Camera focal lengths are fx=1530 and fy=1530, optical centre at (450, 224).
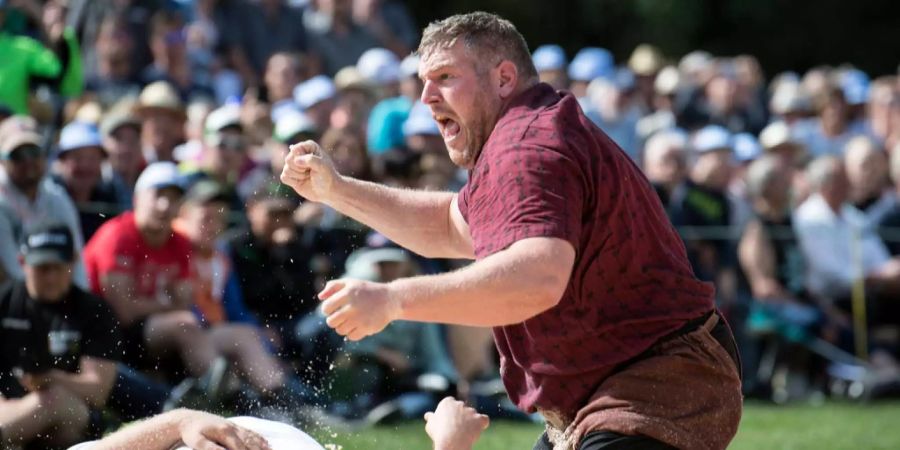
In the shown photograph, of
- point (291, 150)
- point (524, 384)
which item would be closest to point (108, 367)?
point (291, 150)

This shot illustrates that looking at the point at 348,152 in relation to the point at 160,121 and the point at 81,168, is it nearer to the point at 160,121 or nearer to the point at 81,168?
the point at 160,121

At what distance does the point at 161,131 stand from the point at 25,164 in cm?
154

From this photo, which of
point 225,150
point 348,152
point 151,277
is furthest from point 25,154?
point 348,152

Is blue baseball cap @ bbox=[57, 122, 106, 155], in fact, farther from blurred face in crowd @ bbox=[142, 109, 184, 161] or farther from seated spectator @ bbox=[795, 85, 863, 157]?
seated spectator @ bbox=[795, 85, 863, 157]

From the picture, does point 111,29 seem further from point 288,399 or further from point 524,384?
point 524,384

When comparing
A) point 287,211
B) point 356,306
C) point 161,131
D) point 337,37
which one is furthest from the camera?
point 337,37

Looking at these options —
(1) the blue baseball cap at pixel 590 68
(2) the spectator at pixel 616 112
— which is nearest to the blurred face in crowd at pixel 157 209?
(2) the spectator at pixel 616 112

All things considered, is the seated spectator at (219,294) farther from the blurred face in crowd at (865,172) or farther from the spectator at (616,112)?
the blurred face in crowd at (865,172)

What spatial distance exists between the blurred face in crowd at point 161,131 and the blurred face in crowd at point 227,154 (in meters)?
0.31

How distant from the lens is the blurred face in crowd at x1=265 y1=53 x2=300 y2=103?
465 inches

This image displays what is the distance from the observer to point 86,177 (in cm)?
912

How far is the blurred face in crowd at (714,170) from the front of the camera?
12055 millimetres

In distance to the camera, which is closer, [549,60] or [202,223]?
[202,223]

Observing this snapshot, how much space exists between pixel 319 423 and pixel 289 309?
1901mm
